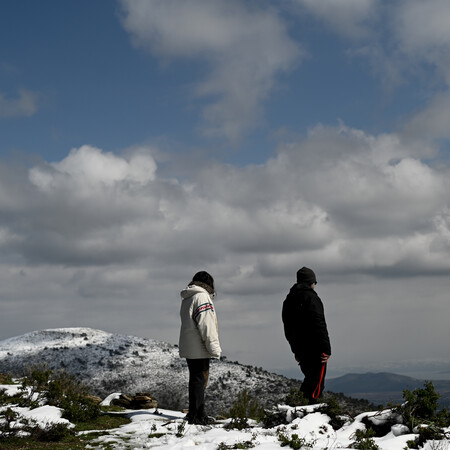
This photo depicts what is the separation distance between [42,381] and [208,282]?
4.23m

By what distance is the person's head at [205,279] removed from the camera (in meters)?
9.84

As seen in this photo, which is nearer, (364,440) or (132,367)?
(364,440)

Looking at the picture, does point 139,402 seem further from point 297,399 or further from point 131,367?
point 131,367

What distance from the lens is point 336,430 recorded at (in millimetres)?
7961

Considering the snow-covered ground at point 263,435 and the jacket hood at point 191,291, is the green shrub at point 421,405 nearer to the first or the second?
the snow-covered ground at point 263,435

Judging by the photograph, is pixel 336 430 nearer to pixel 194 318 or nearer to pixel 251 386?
pixel 194 318

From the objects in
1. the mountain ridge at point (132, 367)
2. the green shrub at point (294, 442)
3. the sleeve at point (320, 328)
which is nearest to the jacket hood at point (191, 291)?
the sleeve at point (320, 328)

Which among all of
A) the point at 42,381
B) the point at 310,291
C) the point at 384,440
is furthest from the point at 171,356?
the point at 384,440

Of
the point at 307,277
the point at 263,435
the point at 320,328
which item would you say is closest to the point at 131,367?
the point at 307,277

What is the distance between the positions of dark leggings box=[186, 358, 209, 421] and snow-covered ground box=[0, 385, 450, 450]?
33cm

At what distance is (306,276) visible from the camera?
980 centimetres

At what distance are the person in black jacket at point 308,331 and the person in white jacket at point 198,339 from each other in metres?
1.47

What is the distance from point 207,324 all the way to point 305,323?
1824 mm

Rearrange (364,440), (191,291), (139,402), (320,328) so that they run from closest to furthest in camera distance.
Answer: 1. (364,440)
2. (320,328)
3. (191,291)
4. (139,402)
